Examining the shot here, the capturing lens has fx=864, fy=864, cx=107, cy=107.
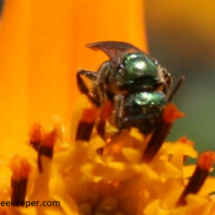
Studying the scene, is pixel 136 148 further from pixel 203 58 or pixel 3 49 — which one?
pixel 203 58

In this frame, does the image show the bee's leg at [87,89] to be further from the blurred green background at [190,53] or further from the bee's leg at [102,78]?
the blurred green background at [190,53]

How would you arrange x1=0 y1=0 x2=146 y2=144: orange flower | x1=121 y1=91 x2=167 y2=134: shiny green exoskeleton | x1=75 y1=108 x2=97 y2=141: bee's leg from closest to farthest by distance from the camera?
1. x1=121 y1=91 x2=167 y2=134: shiny green exoskeleton
2. x1=75 y1=108 x2=97 y2=141: bee's leg
3. x1=0 y1=0 x2=146 y2=144: orange flower

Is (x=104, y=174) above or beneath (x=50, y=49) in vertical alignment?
beneath

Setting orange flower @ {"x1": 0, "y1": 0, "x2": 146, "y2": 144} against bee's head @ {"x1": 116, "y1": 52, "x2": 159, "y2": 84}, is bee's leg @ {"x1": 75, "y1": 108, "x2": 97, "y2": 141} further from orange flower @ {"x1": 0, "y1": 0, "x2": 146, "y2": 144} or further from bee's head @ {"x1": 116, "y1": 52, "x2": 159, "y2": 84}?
orange flower @ {"x1": 0, "y1": 0, "x2": 146, "y2": 144}

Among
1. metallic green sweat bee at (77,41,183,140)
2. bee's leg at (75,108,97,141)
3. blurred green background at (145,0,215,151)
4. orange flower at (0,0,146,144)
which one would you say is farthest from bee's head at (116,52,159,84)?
blurred green background at (145,0,215,151)

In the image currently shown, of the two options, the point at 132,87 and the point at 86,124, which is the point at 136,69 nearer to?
the point at 132,87

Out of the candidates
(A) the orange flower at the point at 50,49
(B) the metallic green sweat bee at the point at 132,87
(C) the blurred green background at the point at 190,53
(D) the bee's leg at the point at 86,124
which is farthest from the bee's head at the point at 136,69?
(C) the blurred green background at the point at 190,53

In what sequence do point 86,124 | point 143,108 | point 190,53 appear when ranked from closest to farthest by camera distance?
1. point 143,108
2. point 86,124
3. point 190,53

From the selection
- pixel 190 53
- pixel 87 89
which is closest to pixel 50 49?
pixel 87 89
